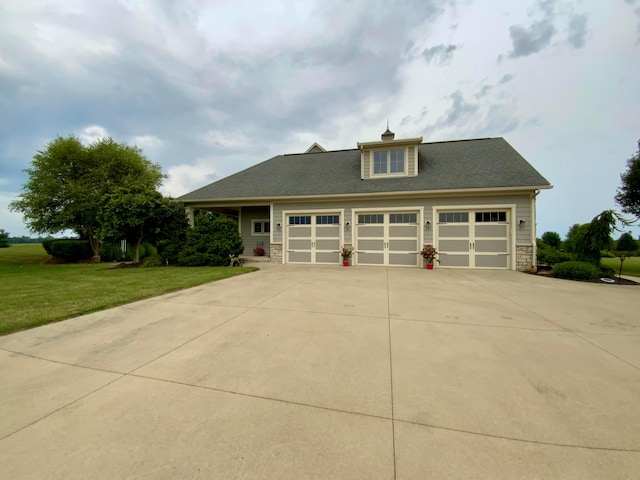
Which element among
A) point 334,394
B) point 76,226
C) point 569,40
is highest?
point 569,40

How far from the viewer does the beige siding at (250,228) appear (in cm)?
1478

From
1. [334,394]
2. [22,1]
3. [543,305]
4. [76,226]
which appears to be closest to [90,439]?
[334,394]

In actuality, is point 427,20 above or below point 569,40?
above

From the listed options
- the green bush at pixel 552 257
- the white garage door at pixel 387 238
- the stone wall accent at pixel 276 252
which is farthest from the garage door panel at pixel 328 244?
the green bush at pixel 552 257

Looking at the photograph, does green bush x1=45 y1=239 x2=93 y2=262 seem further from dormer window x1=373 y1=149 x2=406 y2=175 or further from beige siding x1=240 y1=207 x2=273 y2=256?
dormer window x1=373 y1=149 x2=406 y2=175

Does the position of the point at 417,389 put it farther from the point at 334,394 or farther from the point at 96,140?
the point at 96,140

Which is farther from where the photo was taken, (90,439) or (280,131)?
(280,131)

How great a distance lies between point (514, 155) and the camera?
37.0 feet

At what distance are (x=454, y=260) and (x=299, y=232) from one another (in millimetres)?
6855

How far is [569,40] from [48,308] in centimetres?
1653

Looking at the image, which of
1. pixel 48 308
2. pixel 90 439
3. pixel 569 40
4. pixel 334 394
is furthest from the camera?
pixel 569 40

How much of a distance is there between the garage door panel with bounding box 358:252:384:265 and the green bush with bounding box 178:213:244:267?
18.2 ft

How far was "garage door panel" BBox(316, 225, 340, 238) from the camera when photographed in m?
11.5

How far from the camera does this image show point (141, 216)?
435 inches
